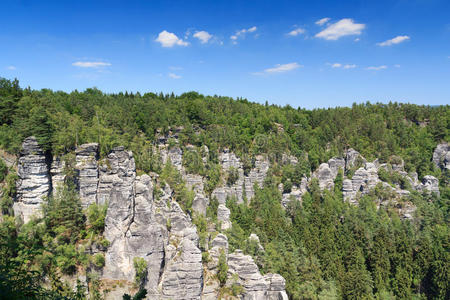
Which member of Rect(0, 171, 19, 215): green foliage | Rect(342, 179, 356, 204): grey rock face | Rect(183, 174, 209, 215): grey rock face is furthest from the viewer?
Rect(342, 179, 356, 204): grey rock face

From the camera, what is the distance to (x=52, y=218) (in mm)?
31641

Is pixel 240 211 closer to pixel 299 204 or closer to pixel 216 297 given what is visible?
pixel 299 204

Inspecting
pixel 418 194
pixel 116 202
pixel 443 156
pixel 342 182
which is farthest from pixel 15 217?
pixel 443 156

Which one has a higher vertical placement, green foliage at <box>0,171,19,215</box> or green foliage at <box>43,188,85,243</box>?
green foliage at <box>0,171,19,215</box>

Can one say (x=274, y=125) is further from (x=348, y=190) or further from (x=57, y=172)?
(x=57, y=172)

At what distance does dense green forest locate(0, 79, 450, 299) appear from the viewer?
3194 cm

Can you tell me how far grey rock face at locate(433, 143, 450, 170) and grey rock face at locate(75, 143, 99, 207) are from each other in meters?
102

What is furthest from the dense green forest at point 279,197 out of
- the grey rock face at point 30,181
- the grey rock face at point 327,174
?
the grey rock face at point 327,174

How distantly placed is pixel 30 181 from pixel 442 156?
110235 millimetres

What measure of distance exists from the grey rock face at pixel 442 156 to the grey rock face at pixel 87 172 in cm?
10151

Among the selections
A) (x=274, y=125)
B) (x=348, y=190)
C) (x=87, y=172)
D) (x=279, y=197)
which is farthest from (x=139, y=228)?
(x=274, y=125)

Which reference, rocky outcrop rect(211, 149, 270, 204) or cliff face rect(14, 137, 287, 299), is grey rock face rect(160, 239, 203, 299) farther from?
rocky outcrop rect(211, 149, 270, 204)

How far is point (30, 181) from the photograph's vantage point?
1291 inches

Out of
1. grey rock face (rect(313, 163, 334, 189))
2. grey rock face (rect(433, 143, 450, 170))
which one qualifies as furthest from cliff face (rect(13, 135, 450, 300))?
grey rock face (rect(433, 143, 450, 170))
